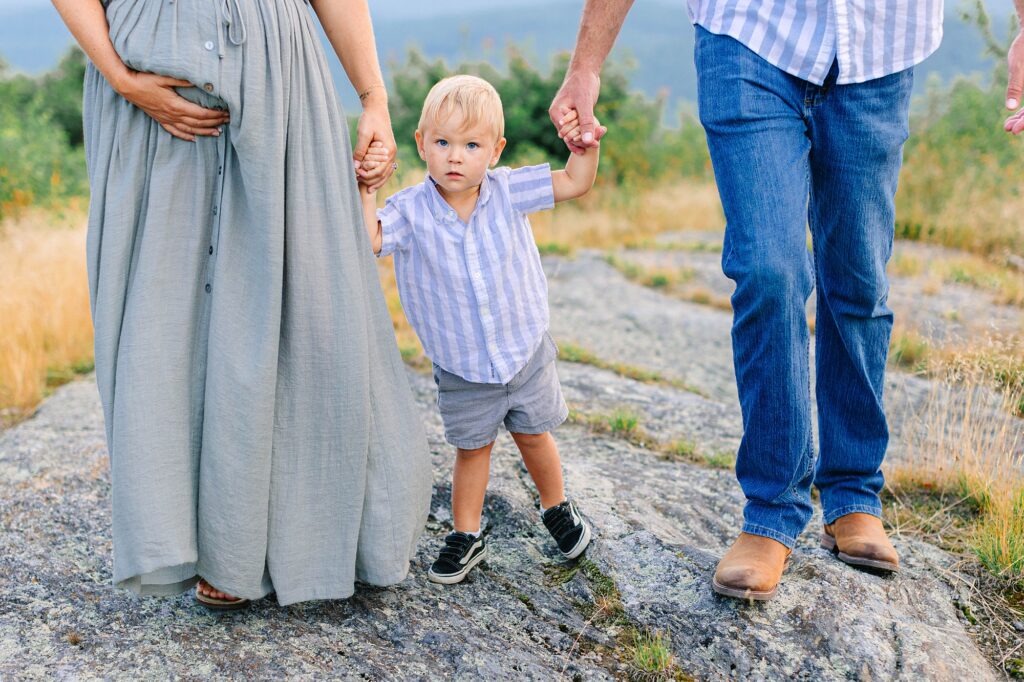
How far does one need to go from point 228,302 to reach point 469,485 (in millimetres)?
890

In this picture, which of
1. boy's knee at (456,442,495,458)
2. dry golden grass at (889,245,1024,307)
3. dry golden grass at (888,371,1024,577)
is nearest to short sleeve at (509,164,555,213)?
boy's knee at (456,442,495,458)

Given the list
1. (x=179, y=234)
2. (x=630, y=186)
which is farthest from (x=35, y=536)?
(x=630, y=186)

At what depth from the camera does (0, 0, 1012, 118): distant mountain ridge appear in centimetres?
1653

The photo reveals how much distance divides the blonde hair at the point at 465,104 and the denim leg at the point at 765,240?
0.55 metres

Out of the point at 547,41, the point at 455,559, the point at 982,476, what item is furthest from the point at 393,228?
the point at 547,41

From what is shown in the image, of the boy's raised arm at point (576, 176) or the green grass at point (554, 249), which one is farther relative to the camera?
the green grass at point (554, 249)

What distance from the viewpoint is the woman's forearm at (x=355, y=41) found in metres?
2.37

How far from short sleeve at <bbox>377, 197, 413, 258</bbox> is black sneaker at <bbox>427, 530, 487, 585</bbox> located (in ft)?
2.74

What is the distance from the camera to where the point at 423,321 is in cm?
253

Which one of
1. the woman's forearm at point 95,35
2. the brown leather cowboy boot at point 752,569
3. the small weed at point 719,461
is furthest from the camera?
the small weed at point 719,461

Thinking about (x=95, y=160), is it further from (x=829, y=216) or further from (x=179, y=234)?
(x=829, y=216)

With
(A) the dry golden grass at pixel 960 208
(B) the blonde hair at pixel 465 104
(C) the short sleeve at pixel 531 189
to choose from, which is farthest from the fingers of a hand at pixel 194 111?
(A) the dry golden grass at pixel 960 208

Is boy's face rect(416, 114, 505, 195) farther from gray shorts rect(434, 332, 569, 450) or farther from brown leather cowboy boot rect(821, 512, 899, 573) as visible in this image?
brown leather cowboy boot rect(821, 512, 899, 573)

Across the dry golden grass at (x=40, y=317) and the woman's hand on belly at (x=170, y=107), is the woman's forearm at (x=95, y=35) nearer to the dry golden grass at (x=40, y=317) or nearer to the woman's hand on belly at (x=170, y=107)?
the woman's hand on belly at (x=170, y=107)
